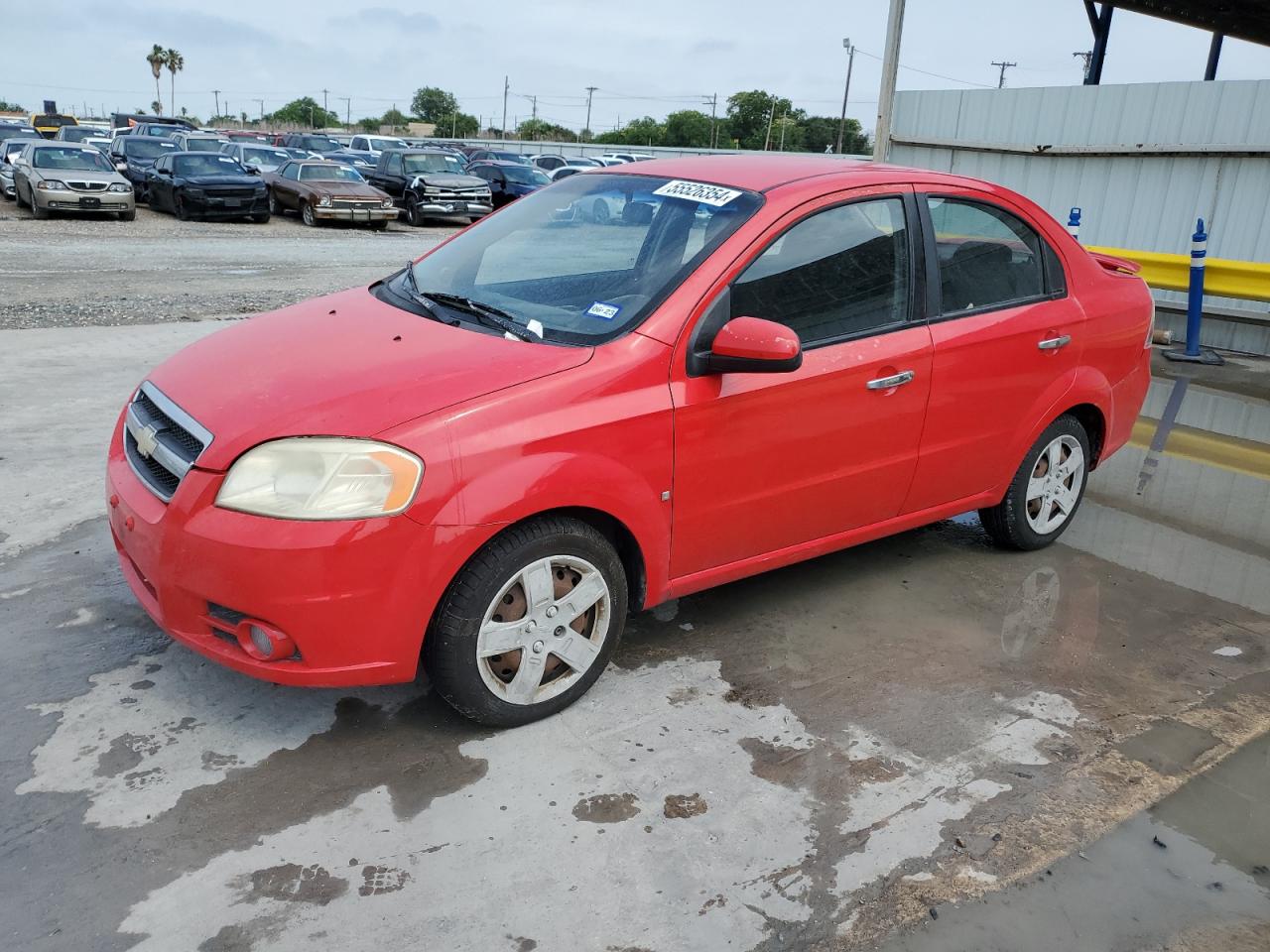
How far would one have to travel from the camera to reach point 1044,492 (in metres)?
5.05

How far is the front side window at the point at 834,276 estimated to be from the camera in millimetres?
3762

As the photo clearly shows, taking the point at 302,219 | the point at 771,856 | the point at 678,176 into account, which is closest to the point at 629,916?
the point at 771,856

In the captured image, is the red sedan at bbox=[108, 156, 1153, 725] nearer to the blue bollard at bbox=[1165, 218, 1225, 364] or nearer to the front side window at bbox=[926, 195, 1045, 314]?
the front side window at bbox=[926, 195, 1045, 314]

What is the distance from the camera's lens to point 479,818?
2998mm

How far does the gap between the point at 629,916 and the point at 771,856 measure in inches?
17.9

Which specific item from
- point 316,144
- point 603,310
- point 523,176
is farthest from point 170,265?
point 316,144

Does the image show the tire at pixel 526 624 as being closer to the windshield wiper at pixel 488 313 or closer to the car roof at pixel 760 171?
the windshield wiper at pixel 488 313

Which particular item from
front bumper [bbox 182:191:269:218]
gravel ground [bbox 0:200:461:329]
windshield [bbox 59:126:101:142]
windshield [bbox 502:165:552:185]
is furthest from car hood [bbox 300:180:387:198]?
windshield [bbox 59:126:101:142]

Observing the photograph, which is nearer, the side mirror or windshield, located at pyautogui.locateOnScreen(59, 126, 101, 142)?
the side mirror

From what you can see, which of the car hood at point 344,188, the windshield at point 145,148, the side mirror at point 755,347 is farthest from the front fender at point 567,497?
the windshield at point 145,148

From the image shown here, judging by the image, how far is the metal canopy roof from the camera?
13516 millimetres

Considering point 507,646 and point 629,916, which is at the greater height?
point 507,646

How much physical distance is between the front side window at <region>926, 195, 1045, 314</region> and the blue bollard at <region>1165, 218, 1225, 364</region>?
6.36 m

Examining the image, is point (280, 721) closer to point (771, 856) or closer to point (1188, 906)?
point (771, 856)
